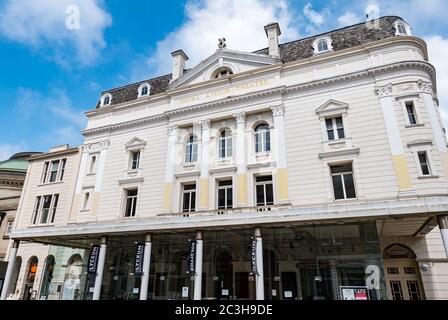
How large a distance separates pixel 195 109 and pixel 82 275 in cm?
1234

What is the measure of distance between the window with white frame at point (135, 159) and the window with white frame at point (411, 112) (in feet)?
54.5

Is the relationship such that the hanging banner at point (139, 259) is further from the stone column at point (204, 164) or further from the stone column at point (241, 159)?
the stone column at point (241, 159)

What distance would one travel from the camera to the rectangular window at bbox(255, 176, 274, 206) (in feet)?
55.8

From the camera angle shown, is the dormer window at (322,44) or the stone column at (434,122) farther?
the dormer window at (322,44)

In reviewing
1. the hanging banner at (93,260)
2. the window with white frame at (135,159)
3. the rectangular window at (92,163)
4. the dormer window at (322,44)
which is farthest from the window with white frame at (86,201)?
the dormer window at (322,44)

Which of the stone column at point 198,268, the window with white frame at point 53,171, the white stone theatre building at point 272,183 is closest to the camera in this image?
the white stone theatre building at point 272,183

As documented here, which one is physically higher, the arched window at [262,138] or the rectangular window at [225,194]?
the arched window at [262,138]

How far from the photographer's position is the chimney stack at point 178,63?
2239 centimetres

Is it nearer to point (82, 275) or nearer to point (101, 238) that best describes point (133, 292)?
point (101, 238)

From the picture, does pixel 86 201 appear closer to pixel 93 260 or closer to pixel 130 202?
pixel 130 202

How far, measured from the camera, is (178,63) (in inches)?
891

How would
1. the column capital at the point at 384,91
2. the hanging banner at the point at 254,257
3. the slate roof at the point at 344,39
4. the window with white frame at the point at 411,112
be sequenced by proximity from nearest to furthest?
the hanging banner at the point at 254,257 < the window with white frame at the point at 411,112 < the column capital at the point at 384,91 < the slate roof at the point at 344,39

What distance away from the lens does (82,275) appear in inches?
720

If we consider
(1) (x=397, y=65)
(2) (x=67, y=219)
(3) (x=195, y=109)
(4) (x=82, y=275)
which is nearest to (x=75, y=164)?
(2) (x=67, y=219)
